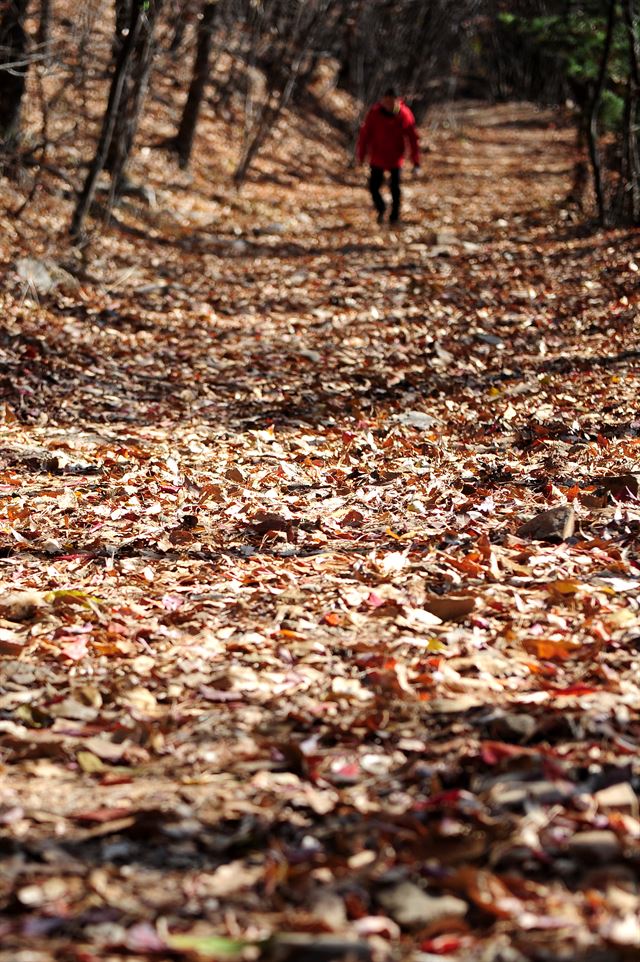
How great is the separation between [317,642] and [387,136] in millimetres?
11768

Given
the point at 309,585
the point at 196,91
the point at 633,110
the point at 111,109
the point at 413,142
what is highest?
the point at 633,110

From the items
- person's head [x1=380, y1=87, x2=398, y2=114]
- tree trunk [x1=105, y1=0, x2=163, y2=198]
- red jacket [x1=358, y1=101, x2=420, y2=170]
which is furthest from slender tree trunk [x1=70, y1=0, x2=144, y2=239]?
person's head [x1=380, y1=87, x2=398, y2=114]

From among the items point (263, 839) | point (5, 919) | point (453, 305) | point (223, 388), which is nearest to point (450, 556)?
point (263, 839)

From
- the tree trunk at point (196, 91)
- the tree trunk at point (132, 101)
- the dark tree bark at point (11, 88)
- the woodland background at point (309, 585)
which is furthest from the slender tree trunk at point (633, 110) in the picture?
the dark tree bark at point (11, 88)

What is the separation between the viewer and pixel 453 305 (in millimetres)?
11453

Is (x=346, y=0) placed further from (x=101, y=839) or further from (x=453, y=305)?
(x=101, y=839)

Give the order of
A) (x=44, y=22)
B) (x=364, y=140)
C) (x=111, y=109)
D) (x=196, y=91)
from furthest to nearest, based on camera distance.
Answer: (x=196, y=91)
(x=44, y=22)
(x=364, y=140)
(x=111, y=109)

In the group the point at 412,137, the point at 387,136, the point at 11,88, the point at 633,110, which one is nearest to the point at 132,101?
the point at 11,88

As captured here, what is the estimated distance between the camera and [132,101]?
1353 cm

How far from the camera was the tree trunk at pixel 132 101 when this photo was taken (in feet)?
41.8

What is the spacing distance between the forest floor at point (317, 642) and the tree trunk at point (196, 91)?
25.5 feet

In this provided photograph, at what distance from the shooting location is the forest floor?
2.38 metres

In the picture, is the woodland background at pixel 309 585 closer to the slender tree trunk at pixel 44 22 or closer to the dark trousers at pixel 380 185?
the dark trousers at pixel 380 185

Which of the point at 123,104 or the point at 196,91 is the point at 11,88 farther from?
the point at 196,91
